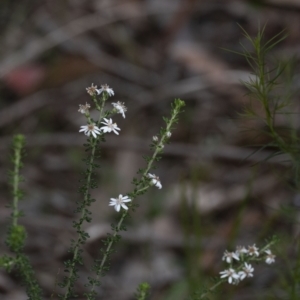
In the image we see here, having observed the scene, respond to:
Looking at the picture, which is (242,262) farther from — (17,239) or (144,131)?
(144,131)

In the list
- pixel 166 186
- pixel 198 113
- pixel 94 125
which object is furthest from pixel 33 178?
pixel 94 125

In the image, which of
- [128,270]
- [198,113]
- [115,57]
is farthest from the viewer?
[115,57]

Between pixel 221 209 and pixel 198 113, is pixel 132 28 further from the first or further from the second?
pixel 221 209

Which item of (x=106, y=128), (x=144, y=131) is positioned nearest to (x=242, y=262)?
(x=106, y=128)

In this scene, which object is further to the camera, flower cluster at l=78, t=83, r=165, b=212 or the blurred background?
the blurred background

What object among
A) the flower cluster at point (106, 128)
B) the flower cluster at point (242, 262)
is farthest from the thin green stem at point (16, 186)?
the flower cluster at point (242, 262)

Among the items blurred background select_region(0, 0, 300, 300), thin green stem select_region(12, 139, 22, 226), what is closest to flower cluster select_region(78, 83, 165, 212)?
thin green stem select_region(12, 139, 22, 226)

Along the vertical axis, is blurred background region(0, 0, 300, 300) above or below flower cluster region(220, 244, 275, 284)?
above

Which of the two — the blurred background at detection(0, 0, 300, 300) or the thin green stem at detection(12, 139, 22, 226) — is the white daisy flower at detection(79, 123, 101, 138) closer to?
the thin green stem at detection(12, 139, 22, 226)
